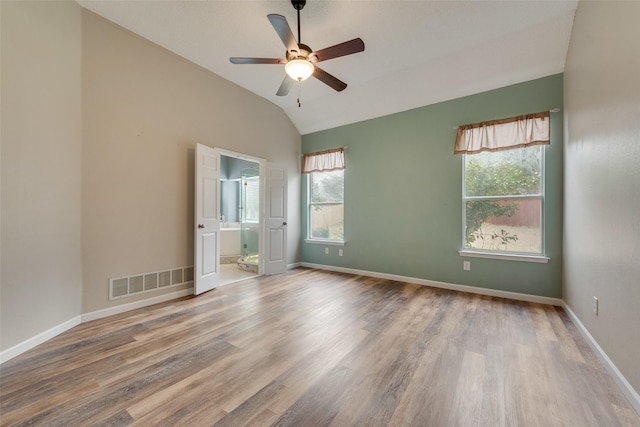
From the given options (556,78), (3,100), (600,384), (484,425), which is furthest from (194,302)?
(556,78)

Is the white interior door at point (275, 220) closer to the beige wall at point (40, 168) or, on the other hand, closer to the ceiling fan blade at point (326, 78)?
the ceiling fan blade at point (326, 78)

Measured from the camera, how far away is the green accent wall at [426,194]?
314cm

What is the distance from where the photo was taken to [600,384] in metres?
1.65

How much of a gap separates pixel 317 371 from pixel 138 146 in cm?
313

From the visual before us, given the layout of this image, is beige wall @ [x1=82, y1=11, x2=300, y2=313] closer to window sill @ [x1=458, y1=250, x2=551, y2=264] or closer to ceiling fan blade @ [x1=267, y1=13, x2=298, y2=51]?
ceiling fan blade @ [x1=267, y1=13, x2=298, y2=51]

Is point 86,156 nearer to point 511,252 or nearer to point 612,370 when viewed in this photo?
point 612,370

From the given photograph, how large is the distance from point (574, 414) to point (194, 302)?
351cm

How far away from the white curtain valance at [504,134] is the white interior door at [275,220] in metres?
3.02

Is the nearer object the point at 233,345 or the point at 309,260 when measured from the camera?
the point at 233,345

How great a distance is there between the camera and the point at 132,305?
2.95 meters

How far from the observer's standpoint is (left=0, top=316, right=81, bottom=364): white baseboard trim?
1.93m

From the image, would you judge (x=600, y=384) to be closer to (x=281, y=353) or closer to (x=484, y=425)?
(x=484, y=425)

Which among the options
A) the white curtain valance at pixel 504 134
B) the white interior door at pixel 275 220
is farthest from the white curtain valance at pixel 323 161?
the white curtain valance at pixel 504 134

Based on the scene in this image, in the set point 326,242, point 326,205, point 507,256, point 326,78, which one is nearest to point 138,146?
point 326,78
